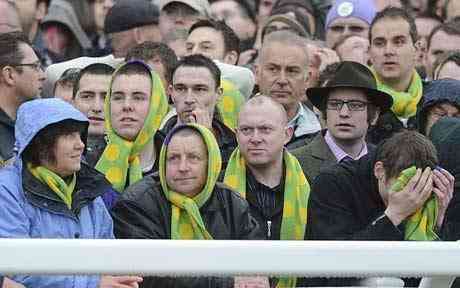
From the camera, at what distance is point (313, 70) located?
9.16m

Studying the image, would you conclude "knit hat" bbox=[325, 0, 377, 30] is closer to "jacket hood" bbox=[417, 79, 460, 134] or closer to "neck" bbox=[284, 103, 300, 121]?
"neck" bbox=[284, 103, 300, 121]

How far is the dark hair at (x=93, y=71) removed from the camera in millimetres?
7980

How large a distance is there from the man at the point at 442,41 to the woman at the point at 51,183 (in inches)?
169

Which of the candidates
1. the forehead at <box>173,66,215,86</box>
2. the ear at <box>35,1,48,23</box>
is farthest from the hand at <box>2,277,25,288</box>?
the ear at <box>35,1,48,23</box>

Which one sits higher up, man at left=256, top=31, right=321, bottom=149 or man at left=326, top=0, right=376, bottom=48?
man at left=326, top=0, right=376, bottom=48

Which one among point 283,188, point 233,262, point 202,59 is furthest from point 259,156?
point 233,262

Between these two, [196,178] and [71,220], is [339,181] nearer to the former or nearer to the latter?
[196,178]

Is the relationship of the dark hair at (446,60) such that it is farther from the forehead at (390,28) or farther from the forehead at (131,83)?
the forehead at (131,83)

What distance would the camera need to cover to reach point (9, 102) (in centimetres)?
762

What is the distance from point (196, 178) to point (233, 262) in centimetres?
306

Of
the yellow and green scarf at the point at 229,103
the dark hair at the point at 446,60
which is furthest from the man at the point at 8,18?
the dark hair at the point at 446,60

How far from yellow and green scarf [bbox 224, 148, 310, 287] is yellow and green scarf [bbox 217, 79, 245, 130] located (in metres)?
0.94

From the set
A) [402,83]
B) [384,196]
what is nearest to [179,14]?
[402,83]

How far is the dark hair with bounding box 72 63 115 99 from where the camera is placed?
7.98 metres
